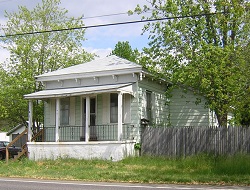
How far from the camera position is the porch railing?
21.0 meters

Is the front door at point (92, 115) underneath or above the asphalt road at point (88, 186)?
above

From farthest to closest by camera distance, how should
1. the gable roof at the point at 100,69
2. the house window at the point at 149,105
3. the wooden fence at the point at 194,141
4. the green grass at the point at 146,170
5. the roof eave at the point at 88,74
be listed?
the house window at the point at 149,105
the gable roof at the point at 100,69
the roof eave at the point at 88,74
the wooden fence at the point at 194,141
the green grass at the point at 146,170

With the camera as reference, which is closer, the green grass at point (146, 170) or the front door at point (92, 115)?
the green grass at point (146, 170)

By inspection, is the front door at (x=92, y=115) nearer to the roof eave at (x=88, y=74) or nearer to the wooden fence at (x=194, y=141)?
the roof eave at (x=88, y=74)

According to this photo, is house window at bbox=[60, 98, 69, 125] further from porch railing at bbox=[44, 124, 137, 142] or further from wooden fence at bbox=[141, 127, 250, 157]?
wooden fence at bbox=[141, 127, 250, 157]

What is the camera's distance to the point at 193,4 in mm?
21078

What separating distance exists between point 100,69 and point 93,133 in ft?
11.2

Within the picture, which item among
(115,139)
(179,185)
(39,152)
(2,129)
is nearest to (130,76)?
(115,139)

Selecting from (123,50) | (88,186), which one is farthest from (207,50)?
(123,50)

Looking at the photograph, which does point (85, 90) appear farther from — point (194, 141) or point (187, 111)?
point (187, 111)

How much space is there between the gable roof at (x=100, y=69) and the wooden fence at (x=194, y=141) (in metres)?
3.22

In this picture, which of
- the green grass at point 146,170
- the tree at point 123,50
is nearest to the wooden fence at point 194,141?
the green grass at point 146,170

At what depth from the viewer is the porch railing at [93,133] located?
2098 cm

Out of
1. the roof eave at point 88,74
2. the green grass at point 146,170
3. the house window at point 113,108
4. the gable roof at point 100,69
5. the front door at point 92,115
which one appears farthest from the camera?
the front door at point 92,115
